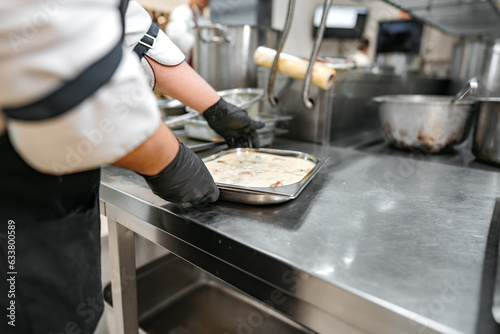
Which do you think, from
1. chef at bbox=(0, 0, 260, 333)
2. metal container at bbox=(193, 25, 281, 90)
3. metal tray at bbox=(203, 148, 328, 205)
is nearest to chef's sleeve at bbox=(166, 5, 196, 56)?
metal container at bbox=(193, 25, 281, 90)

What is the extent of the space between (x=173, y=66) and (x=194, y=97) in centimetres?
14

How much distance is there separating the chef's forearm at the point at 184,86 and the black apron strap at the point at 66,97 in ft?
1.99

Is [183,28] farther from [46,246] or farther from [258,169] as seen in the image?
[46,246]

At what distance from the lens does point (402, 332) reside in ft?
1.46

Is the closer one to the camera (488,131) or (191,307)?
(488,131)

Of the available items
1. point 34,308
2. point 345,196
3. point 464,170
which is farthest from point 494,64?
point 34,308

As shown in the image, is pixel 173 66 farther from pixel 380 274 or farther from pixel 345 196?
pixel 380 274

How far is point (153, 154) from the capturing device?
0.59 meters

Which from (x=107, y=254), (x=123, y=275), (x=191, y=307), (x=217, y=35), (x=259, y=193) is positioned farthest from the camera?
(x=217, y=35)

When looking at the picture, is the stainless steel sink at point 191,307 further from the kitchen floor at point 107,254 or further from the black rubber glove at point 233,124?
the black rubber glove at point 233,124

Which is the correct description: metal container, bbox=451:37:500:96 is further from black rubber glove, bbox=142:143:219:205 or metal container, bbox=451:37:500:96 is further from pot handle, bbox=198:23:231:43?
black rubber glove, bbox=142:143:219:205

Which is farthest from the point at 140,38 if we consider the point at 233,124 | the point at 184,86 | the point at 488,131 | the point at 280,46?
the point at 488,131

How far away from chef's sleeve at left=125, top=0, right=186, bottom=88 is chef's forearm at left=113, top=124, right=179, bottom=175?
0.40 metres

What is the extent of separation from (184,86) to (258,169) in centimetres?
40
